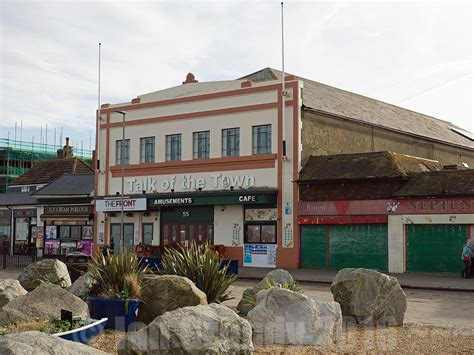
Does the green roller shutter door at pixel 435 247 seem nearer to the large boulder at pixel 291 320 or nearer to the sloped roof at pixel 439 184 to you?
the sloped roof at pixel 439 184

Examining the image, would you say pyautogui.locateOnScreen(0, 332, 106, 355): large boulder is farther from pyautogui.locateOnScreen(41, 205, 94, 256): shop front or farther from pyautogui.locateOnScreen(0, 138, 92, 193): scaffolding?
pyautogui.locateOnScreen(0, 138, 92, 193): scaffolding

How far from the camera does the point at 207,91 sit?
33500 millimetres

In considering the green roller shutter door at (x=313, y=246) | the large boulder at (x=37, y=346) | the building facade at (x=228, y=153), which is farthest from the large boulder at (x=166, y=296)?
the building facade at (x=228, y=153)

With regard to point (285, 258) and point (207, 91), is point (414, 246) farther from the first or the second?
point (207, 91)

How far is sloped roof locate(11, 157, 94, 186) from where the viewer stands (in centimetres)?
4753

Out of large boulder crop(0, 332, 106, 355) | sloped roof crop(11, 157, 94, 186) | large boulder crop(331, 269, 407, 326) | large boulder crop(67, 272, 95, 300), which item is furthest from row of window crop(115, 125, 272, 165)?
large boulder crop(0, 332, 106, 355)

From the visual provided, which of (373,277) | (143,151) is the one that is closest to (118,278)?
(373,277)

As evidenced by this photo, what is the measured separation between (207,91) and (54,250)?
14.3 m

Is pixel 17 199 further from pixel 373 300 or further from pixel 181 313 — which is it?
pixel 181 313

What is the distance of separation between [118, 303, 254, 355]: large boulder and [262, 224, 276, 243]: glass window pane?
22729 millimetres

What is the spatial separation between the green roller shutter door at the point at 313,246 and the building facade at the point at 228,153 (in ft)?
1.10

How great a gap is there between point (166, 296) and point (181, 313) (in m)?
3.04

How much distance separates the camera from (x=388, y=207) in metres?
27.3

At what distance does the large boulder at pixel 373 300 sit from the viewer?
12117mm
